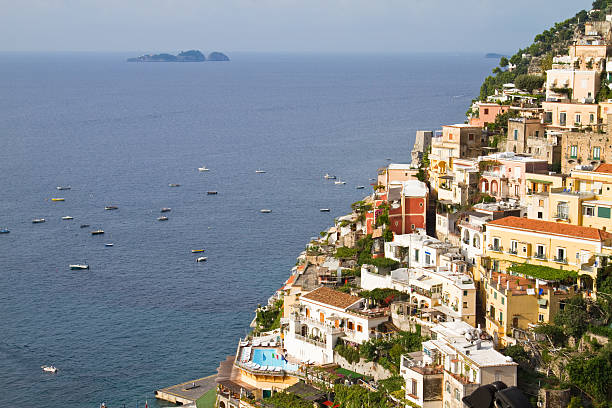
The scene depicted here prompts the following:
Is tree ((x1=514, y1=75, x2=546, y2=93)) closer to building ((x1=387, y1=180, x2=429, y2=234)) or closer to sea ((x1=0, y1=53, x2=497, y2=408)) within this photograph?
building ((x1=387, y1=180, x2=429, y2=234))

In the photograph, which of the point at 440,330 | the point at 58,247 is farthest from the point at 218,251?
the point at 440,330

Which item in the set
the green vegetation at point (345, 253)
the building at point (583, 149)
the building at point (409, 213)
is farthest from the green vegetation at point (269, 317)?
the building at point (583, 149)

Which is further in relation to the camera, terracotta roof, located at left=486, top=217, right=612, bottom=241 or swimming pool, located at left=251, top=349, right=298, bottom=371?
swimming pool, located at left=251, top=349, right=298, bottom=371

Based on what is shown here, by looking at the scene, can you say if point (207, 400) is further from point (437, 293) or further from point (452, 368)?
point (452, 368)

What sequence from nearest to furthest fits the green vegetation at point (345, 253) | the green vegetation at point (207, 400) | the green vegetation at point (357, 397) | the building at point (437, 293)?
1. the green vegetation at point (357, 397)
2. the building at point (437, 293)
3. the green vegetation at point (207, 400)
4. the green vegetation at point (345, 253)

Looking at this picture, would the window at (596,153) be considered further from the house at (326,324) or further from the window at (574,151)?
the house at (326,324)

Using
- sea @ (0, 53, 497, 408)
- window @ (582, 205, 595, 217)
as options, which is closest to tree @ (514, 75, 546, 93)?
sea @ (0, 53, 497, 408)
